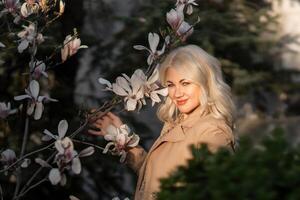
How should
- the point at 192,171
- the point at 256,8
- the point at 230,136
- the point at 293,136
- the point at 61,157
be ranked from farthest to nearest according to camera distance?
the point at 293,136 < the point at 256,8 < the point at 230,136 < the point at 61,157 < the point at 192,171

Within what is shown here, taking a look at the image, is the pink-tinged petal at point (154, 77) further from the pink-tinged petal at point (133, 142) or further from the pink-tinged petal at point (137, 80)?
the pink-tinged petal at point (133, 142)

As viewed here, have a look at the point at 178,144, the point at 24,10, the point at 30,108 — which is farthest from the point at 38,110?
the point at 178,144

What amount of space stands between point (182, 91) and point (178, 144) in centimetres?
23

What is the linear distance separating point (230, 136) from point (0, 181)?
2733 mm

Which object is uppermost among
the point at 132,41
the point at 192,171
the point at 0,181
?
the point at 192,171

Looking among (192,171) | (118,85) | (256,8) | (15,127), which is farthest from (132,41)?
(192,171)

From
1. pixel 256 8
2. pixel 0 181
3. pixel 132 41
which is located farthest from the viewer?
pixel 256 8

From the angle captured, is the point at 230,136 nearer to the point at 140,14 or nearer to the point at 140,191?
the point at 140,191

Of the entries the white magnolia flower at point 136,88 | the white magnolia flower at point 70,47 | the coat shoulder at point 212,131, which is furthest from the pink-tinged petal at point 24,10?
the coat shoulder at point 212,131

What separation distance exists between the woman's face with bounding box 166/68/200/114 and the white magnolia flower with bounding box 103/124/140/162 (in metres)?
0.26

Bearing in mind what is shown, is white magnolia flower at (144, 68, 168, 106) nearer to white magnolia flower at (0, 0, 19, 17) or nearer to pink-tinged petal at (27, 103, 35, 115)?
pink-tinged petal at (27, 103, 35, 115)

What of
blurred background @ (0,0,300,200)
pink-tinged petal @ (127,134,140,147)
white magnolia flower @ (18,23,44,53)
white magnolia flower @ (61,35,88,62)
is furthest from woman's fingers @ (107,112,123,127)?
blurred background @ (0,0,300,200)

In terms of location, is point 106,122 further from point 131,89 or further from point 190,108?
point 190,108

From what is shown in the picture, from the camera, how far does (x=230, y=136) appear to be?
3057mm
